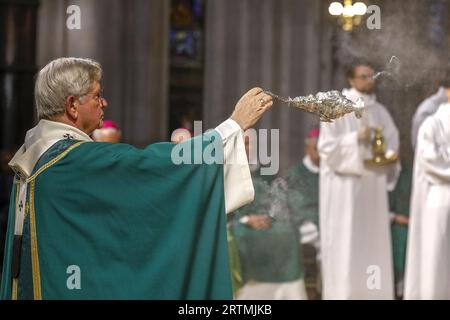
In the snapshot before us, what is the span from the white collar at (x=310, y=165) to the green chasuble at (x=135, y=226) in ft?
15.6

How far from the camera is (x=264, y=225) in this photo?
778 cm

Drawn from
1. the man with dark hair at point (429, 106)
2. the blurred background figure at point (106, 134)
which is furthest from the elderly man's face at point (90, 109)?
the man with dark hair at point (429, 106)

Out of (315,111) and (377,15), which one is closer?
(315,111)

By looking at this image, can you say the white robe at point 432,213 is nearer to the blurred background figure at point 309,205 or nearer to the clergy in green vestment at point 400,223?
the clergy in green vestment at point 400,223

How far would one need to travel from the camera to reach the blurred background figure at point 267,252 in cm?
764

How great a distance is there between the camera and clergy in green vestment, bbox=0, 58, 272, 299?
3666 mm

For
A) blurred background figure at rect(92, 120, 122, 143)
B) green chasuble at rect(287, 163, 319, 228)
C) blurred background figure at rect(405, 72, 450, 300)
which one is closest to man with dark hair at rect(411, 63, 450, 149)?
blurred background figure at rect(405, 72, 450, 300)

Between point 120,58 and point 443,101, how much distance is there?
2.81 m

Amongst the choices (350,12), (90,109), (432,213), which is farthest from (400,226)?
(90,109)

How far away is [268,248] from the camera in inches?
309

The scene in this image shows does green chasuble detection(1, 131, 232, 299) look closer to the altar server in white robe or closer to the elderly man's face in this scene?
the elderly man's face

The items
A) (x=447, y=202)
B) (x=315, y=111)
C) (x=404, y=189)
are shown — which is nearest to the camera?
(x=315, y=111)
